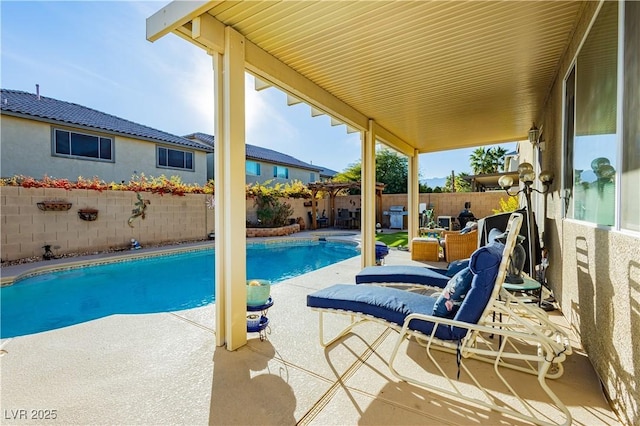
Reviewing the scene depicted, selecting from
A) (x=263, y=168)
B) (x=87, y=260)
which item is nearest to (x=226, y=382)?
(x=87, y=260)

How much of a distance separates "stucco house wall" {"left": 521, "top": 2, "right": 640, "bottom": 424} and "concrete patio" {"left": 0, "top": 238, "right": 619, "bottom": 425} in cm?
22

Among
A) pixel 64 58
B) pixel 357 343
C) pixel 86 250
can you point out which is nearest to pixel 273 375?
pixel 357 343

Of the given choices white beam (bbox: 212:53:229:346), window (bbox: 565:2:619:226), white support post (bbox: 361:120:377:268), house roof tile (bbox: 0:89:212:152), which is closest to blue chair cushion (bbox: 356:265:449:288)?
window (bbox: 565:2:619:226)

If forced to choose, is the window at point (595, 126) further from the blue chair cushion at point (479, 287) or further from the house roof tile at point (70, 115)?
the house roof tile at point (70, 115)

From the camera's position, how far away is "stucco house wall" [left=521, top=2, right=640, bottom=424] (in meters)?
1.81

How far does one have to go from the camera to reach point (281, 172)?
2175 centimetres

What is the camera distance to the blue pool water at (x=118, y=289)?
5.11 meters

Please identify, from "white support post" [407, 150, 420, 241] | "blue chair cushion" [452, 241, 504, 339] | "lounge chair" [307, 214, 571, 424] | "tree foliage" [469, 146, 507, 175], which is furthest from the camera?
"tree foliage" [469, 146, 507, 175]

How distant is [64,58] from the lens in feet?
30.2

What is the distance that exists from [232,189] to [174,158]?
1411cm

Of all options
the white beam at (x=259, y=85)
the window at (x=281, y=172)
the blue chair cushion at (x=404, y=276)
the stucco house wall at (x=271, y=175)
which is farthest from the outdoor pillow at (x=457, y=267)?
the window at (x=281, y=172)

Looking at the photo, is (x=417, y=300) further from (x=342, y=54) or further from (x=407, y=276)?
(x=342, y=54)

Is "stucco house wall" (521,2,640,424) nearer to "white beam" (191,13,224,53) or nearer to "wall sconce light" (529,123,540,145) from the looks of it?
"wall sconce light" (529,123,540,145)

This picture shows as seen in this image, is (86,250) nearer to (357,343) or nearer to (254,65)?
(254,65)
